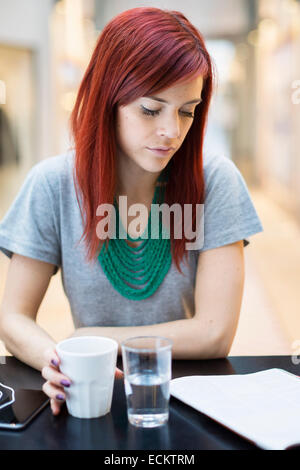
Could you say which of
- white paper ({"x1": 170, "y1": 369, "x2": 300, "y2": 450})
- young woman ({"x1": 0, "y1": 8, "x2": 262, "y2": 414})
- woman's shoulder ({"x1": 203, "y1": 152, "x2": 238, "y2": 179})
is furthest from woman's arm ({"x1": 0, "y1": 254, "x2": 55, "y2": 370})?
woman's shoulder ({"x1": 203, "y1": 152, "x2": 238, "y2": 179})

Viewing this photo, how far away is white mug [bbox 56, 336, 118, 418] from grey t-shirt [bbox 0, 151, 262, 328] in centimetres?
54

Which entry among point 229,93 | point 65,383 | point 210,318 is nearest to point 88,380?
point 65,383

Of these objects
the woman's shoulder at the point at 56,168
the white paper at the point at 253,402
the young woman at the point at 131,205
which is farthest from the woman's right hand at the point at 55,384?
the woman's shoulder at the point at 56,168

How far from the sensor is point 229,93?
693 centimetres

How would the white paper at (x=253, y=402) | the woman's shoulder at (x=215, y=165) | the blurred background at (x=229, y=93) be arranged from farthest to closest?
the blurred background at (x=229, y=93) → the woman's shoulder at (x=215, y=165) → the white paper at (x=253, y=402)

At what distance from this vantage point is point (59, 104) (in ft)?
19.9

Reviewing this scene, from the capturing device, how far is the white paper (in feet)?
2.21

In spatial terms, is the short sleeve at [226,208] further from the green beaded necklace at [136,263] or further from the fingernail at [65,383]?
the fingernail at [65,383]

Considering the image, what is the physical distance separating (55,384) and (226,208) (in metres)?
0.68

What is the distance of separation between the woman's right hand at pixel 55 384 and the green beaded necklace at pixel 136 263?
1.69ft

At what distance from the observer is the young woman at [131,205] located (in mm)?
1104

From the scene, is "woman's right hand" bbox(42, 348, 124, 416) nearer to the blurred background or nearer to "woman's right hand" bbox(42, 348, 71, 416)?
"woman's right hand" bbox(42, 348, 71, 416)
